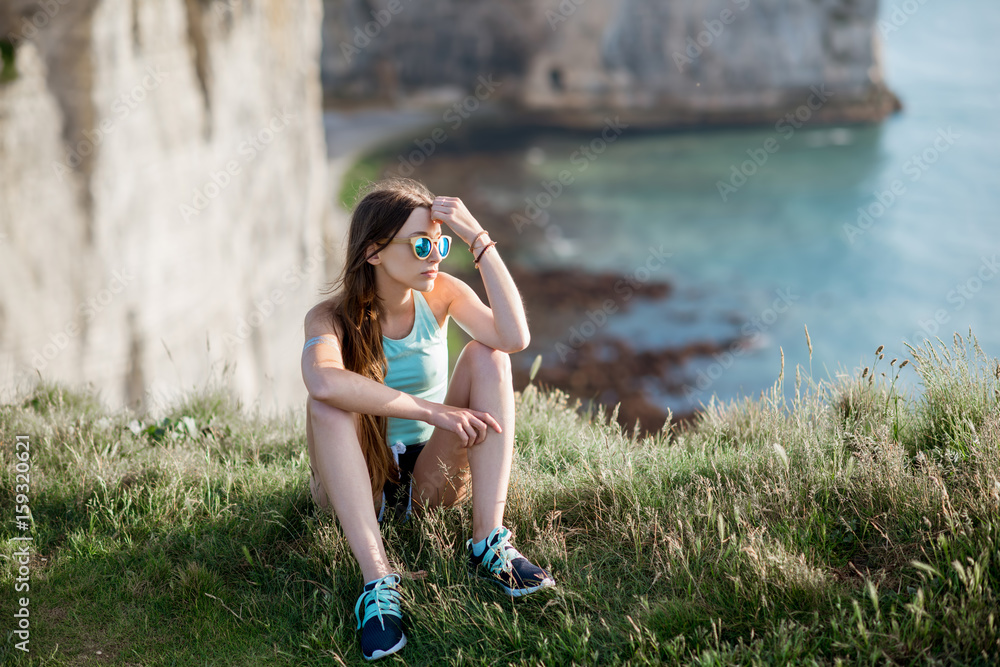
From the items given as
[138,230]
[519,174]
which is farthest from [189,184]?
[519,174]

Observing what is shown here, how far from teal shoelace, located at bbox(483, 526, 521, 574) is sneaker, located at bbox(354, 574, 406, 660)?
304mm

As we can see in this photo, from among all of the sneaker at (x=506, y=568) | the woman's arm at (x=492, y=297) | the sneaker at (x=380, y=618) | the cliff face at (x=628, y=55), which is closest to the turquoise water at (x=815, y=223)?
the cliff face at (x=628, y=55)

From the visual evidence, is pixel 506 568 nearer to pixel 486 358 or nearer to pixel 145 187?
pixel 486 358

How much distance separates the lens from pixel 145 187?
9.80m

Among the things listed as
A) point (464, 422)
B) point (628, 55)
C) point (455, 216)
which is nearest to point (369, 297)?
point (455, 216)

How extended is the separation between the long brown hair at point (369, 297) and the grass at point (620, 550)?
335 mm

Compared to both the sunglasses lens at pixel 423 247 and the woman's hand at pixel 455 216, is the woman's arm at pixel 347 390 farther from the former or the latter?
the woman's hand at pixel 455 216

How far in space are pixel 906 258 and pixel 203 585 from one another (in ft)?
97.9

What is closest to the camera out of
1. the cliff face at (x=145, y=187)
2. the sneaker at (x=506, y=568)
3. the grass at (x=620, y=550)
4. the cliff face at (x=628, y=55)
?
the grass at (x=620, y=550)

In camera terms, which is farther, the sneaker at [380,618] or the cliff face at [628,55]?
the cliff face at [628,55]

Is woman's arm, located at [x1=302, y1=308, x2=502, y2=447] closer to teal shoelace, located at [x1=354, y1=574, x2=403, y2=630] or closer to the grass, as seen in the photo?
the grass

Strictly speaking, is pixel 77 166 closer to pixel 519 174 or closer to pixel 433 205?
pixel 433 205

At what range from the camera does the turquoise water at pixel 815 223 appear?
23.0 m

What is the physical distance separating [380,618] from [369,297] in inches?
42.5
